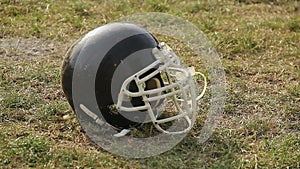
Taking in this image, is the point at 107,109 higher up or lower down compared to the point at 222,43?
higher up

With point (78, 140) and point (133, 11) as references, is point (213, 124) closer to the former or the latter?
point (78, 140)

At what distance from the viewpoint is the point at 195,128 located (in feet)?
13.4

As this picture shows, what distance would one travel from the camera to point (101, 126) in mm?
4008

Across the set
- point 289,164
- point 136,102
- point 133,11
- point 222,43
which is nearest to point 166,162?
point 136,102

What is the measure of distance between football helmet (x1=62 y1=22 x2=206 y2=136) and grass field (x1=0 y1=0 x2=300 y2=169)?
0.26m

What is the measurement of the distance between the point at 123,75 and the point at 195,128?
2.22 feet

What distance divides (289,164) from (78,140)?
1287 millimetres

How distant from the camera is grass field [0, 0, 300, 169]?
12.1ft

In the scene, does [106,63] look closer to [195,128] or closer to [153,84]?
[153,84]

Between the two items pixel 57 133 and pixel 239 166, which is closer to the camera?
pixel 239 166

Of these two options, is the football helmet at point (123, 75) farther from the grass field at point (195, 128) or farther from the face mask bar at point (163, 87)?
the grass field at point (195, 128)

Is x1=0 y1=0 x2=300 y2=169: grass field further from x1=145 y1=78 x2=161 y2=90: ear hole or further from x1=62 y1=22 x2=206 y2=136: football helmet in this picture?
x1=145 y1=78 x2=161 y2=90: ear hole

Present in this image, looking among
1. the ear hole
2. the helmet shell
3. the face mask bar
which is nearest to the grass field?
the face mask bar

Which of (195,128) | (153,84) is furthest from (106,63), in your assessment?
(195,128)
